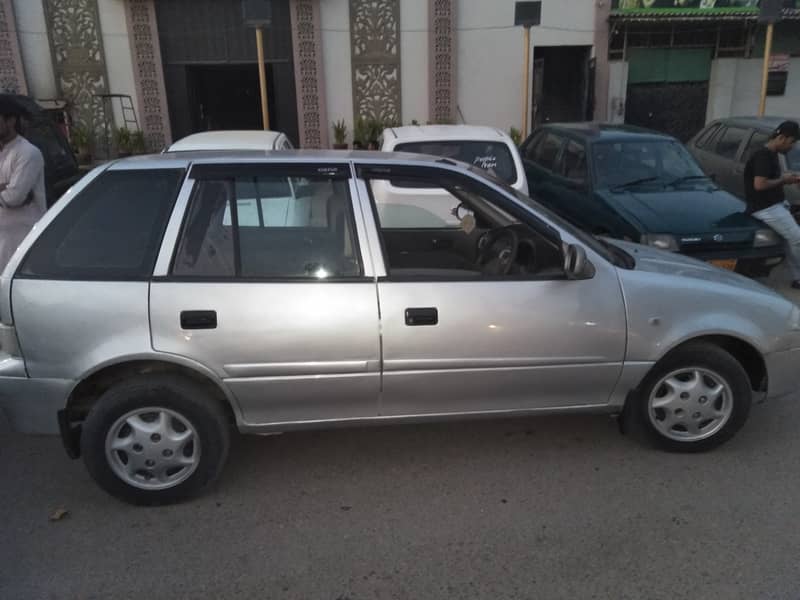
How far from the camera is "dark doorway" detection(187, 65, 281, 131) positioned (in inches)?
546

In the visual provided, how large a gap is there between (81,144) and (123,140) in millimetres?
821

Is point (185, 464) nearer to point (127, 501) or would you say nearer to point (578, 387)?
point (127, 501)

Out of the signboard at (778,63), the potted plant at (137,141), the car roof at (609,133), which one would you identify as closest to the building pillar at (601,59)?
the signboard at (778,63)

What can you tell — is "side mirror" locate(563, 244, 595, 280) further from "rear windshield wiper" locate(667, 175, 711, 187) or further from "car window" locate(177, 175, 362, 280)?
"rear windshield wiper" locate(667, 175, 711, 187)

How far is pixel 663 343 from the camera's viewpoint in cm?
345

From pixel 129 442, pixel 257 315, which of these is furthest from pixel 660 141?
pixel 129 442

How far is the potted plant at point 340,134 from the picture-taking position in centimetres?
1297

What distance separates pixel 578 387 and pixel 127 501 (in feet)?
7.73

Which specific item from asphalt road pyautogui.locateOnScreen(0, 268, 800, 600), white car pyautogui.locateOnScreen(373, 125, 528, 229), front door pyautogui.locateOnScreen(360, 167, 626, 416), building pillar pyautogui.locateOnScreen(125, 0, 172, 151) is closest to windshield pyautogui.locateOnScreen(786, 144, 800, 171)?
white car pyautogui.locateOnScreen(373, 125, 528, 229)

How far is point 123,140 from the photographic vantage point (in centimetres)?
1271

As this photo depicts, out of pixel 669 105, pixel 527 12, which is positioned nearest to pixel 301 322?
pixel 527 12

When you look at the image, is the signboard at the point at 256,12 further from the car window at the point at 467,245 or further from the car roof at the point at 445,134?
the car window at the point at 467,245

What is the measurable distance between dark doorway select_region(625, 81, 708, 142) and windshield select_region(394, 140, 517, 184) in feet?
29.2

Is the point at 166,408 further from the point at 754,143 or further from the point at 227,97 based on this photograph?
the point at 227,97
